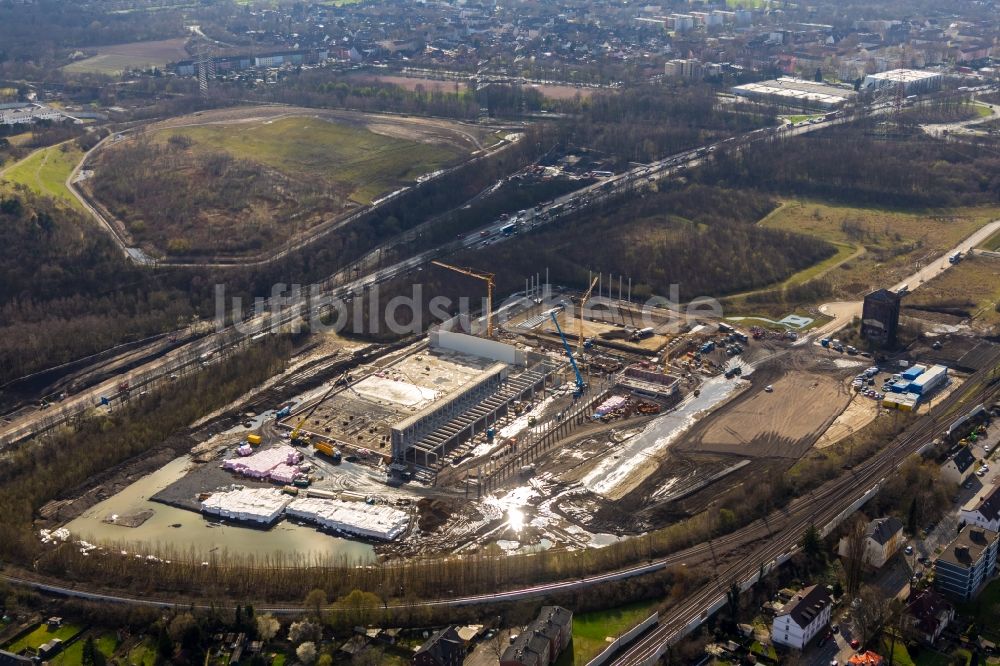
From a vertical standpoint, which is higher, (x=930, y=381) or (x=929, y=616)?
(x=929, y=616)

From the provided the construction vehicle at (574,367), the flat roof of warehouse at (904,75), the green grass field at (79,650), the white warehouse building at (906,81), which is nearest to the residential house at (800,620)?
the construction vehicle at (574,367)

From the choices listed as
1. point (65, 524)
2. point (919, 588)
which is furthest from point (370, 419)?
point (919, 588)

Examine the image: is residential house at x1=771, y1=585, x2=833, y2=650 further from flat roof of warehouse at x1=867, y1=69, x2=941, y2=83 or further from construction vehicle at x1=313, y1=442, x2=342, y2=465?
flat roof of warehouse at x1=867, y1=69, x2=941, y2=83

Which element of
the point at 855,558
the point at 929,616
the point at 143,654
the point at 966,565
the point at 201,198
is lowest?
the point at 143,654

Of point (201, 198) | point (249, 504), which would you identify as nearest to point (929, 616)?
point (249, 504)

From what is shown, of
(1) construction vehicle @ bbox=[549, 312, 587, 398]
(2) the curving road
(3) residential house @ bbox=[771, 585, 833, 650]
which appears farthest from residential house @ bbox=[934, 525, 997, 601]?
(1) construction vehicle @ bbox=[549, 312, 587, 398]

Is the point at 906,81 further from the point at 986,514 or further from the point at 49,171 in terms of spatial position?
the point at 986,514

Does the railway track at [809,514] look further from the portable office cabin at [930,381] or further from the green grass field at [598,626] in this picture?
the portable office cabin at [930,381]

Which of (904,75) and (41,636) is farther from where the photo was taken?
(904,75)
